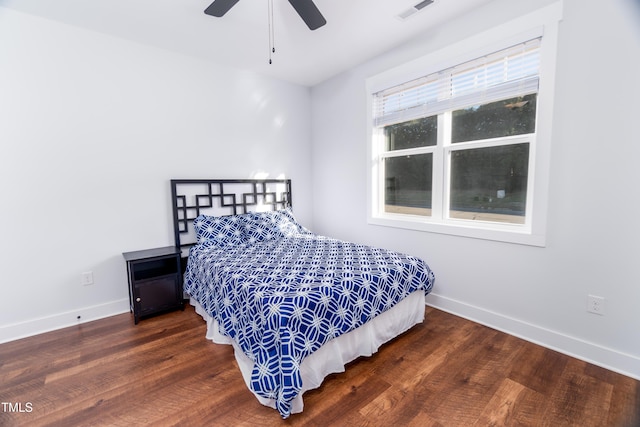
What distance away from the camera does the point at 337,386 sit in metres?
1.73

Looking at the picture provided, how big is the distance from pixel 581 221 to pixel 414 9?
2.02 metres

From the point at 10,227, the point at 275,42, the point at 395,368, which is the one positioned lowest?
the point at 395,368

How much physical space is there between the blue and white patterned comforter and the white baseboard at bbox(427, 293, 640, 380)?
524 mm

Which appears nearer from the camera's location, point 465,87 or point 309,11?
point 309,11

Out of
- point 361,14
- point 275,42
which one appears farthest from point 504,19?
point 275,42

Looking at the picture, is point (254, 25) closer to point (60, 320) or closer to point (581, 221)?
point (581, 221)

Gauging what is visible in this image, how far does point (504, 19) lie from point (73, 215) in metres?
3.94

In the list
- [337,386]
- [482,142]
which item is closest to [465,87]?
[482,142]

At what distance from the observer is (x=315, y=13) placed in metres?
1.93

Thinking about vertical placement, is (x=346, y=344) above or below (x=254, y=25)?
below

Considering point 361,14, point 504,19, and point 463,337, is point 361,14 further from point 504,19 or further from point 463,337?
point 463,337

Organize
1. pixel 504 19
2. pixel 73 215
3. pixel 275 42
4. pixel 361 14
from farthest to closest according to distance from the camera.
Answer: pixel 275 42 → pixel 73 215 → pixel 361 14 → pixel 504 19

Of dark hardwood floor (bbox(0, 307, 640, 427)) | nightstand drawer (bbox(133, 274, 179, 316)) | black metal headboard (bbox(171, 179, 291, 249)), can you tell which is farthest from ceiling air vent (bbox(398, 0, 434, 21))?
nightstand drawer (bbox(133, 274, 179, 316))

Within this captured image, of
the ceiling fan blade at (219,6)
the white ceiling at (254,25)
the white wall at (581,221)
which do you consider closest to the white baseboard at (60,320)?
the white ceiling at (254,25)
